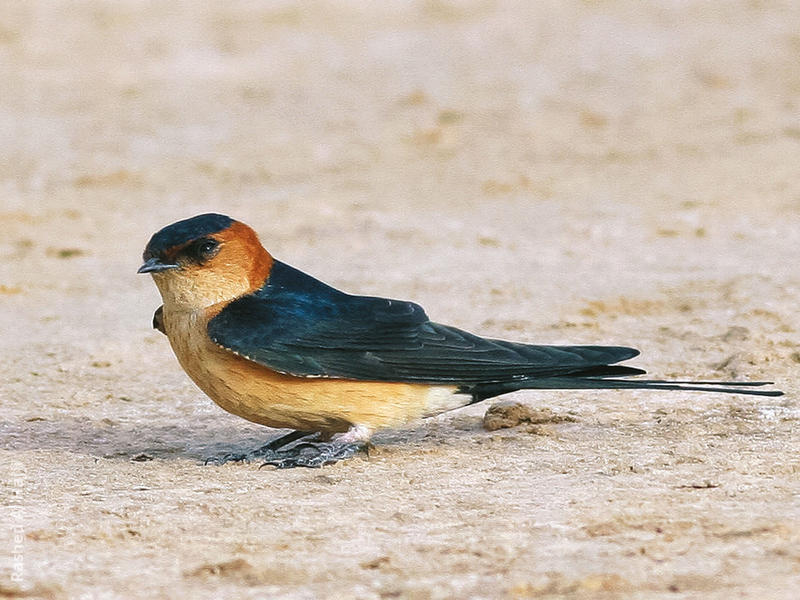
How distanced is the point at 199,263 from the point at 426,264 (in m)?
3.49

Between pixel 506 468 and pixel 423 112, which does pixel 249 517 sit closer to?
pixel 506 468

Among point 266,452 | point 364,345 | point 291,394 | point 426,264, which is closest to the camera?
point 291,394

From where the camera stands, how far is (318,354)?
523 centimetres

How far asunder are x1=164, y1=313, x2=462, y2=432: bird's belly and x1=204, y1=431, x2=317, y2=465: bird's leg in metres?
0.25

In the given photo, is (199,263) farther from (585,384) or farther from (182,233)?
(585,384)

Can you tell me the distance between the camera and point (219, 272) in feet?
17.8

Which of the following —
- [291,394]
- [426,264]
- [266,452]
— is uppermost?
[426,264]

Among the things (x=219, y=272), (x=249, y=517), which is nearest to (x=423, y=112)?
(x=219, y=272)

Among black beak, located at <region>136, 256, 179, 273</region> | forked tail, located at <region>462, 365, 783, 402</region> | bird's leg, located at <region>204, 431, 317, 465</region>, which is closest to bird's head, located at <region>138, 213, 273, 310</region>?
black beak, located at <region>136, 256, 179, 273</region>

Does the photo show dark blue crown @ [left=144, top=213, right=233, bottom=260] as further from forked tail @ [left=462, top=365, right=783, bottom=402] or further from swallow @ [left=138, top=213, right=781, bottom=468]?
forked tail @ [left=462, top=365, right=783, bottom=402]

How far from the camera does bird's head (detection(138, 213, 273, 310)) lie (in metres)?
5.37

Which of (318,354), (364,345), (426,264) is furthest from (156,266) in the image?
(426,264)

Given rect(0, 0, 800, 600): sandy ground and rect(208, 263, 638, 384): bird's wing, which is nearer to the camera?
rect(0, 0, 800, 600): sandy ground

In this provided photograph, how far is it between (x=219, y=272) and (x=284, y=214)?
184 inches
